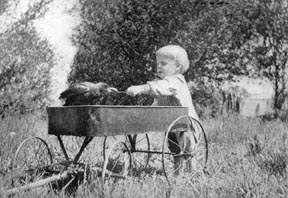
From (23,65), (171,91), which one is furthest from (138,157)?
(23,65)

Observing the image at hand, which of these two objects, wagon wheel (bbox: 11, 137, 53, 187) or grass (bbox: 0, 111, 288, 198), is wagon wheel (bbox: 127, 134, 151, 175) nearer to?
grass (bbox: 0, 111, 288, 198)

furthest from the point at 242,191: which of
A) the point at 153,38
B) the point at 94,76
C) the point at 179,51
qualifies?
the point at 94,76

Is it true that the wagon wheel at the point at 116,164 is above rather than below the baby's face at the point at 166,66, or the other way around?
below

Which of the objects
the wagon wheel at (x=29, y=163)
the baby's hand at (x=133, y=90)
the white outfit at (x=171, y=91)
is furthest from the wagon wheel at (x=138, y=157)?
the wagon wheel at (x=29, y=163)

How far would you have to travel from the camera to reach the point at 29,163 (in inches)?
163

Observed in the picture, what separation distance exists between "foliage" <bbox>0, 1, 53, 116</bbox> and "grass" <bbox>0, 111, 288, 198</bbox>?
628 mm

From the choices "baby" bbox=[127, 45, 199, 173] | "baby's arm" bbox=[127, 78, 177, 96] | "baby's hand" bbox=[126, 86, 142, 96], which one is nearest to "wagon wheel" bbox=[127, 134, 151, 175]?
"baby" bbox=[127, 45, 199, 173]

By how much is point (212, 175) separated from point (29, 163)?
1728mm

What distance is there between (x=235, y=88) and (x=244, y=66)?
1.02 meters

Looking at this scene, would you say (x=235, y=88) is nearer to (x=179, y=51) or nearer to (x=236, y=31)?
(x=236, y=31)

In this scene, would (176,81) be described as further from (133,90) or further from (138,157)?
(138,157)

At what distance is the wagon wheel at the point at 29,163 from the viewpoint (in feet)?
11.1

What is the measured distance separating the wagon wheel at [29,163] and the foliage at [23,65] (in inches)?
59.6

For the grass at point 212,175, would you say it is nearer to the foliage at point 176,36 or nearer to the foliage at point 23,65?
the foliage at point 23,65
